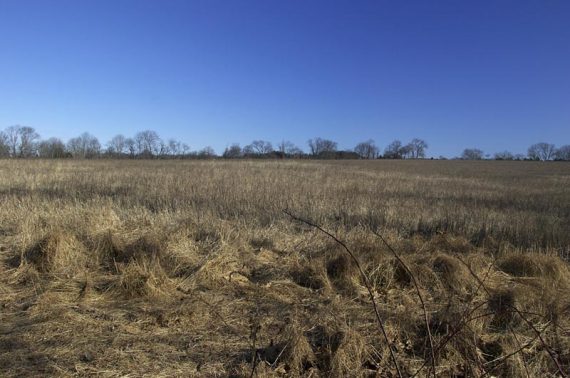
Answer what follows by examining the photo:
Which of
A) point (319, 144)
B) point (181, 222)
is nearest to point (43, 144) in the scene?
point (319, 144)

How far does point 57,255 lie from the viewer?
654 centimetres

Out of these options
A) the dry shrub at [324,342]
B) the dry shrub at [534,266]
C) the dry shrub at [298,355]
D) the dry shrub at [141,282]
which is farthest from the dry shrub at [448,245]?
the dry shrub at [141,282]

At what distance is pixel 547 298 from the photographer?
5.35 meters

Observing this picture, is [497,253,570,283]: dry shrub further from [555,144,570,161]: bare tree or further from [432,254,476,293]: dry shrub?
[555,144,570,161]: bare tree

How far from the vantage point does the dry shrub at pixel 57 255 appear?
6371 mm

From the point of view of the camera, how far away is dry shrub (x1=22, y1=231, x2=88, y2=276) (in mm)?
6371

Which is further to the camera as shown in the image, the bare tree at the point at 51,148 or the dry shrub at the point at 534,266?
the bare tree at the point at 51,148

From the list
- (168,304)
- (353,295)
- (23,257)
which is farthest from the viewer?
(23,257)

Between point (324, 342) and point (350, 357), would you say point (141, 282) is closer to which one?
point (324, 342)

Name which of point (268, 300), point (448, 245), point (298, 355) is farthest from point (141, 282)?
point (448, 245)

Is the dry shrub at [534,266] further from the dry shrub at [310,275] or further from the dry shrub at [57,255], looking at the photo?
the dry shrub at [57,255]

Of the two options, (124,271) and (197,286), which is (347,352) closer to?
(197,286)

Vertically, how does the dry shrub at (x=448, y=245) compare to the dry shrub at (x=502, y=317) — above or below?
above

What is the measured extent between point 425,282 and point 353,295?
1.17m
